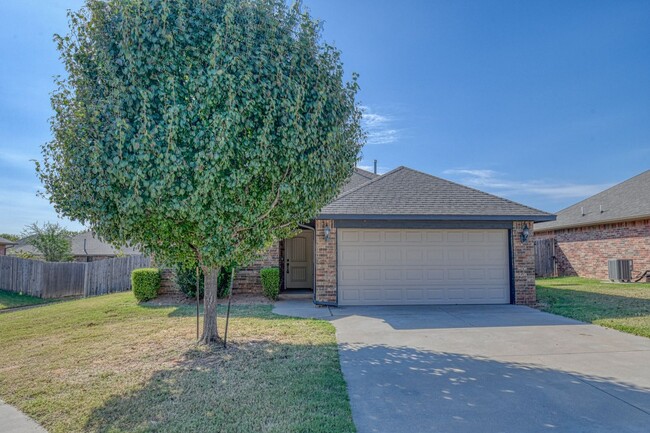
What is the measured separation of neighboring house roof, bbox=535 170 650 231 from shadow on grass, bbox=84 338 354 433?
15.7m

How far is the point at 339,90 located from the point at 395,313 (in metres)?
5.54

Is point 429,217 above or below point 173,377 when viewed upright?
above

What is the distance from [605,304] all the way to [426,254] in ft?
15.6

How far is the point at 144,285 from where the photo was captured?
1051 centimetres

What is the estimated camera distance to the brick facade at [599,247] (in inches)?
570

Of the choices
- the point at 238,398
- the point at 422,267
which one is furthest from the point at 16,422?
the point at 422,267

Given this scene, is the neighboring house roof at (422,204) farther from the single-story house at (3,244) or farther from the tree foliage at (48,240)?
the single-story house at (3,244)

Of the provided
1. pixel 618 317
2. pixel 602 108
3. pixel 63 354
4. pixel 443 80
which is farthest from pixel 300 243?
pixel 602 108

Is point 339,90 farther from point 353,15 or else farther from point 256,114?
point 353,15

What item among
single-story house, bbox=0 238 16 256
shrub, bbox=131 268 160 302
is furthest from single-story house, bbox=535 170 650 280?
single-story house, bbox=0 238 16 256

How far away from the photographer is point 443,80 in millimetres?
11391

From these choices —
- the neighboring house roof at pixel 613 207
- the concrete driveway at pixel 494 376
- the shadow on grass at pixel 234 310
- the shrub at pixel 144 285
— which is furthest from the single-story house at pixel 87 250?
the neighboring house roof at pixel 613 207

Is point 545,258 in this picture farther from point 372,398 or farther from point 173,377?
point 173,377

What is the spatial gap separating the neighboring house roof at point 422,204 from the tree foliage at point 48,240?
16.6 m
